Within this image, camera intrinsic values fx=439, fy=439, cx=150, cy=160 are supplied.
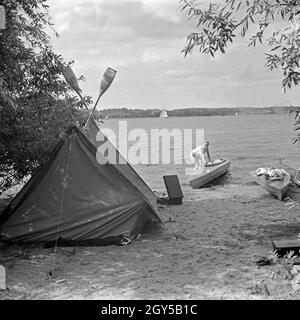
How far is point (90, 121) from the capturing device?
9688 mm

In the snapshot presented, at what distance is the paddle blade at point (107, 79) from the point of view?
9297 mm

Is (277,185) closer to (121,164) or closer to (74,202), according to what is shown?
(121,164)

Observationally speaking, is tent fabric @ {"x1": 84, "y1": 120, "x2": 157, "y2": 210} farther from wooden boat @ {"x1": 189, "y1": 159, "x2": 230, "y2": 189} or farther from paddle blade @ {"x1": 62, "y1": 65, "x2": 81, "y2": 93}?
wooden boat @ {"x1": 189, "y1": 159, "x2": 230, "y2": 189}

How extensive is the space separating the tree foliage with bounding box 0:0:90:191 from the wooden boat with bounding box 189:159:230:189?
25.2ft

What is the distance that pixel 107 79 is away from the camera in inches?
368

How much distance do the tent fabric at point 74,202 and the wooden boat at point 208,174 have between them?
7.67m

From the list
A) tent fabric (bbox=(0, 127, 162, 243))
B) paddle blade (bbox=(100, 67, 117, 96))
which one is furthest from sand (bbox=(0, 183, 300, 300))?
paddle blade (bbox=(100, 67, 117, 96))

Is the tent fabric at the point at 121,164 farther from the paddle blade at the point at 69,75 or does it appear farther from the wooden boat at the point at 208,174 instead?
the wooden boat at the point at 208,174

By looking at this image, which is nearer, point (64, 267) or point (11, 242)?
point (64, 267)

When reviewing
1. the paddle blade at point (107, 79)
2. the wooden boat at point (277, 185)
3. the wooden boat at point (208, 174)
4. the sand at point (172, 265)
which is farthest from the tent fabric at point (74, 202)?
the wooden boat at point (208, 174)

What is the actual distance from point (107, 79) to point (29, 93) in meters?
1.66
